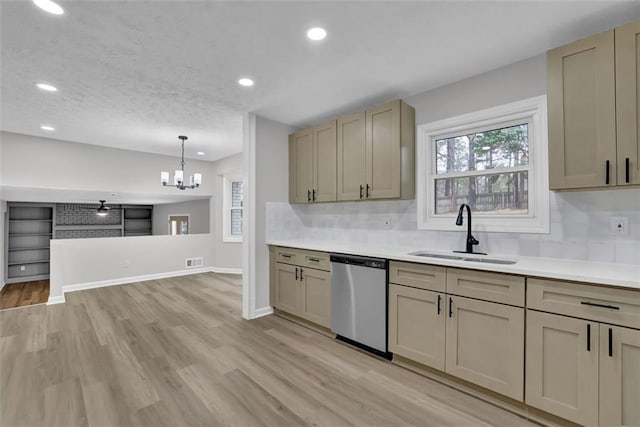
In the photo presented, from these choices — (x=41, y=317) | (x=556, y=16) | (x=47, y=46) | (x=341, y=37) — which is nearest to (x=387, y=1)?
(x=341, y=37)

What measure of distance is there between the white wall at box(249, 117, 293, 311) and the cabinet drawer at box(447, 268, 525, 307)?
90.1 inches

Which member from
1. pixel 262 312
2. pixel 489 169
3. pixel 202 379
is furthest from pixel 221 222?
pixel 489 169

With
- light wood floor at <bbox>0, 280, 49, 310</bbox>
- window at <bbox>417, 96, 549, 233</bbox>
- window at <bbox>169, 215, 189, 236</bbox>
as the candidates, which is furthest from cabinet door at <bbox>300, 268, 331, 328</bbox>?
window at <bbox>169, 215, 189, 236</bbox>

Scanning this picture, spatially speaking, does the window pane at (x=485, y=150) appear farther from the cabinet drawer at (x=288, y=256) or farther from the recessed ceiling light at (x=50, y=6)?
the recessed ceiling light at (x=50, y=6)

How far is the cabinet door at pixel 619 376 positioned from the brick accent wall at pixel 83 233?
402 inches

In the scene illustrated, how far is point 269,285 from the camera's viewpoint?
3678mm

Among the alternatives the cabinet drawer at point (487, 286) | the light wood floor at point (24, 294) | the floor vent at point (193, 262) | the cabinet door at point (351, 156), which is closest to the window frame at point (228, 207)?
the floor vent at point (193, 262)

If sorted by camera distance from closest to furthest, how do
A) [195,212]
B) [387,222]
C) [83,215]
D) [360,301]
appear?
[360,301] → [387,222] → [195,212] → [83,215]

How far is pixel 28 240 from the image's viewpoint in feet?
22.8

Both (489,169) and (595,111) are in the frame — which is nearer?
(595,111)

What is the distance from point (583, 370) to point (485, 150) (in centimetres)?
179

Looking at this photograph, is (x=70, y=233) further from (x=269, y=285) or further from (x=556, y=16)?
(x=556, y=16)

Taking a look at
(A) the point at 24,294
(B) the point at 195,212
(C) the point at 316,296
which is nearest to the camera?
(C) the point at 316,296

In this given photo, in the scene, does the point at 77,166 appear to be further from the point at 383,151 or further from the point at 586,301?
the point at 586,301
